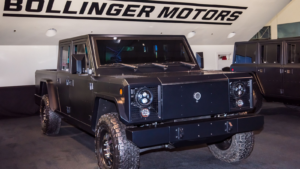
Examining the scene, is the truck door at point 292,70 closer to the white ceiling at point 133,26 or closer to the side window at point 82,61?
the white ceiling at point 133,26

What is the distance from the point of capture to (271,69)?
23.7 ft

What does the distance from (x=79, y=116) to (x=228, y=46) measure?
838 centimetres

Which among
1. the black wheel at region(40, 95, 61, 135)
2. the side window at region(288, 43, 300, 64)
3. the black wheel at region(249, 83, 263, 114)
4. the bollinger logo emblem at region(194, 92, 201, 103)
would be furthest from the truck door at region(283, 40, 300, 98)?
the black wheel at region(40, 95, 61, 135)

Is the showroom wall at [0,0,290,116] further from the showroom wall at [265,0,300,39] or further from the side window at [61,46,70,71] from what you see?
the showroom wall at [265,0,300,39]

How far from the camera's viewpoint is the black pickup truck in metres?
3.26

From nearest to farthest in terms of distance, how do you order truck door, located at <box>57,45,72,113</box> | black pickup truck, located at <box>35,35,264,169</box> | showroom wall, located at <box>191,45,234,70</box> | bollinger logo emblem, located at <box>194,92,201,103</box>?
black pickup truck, located at <box>35,35,264,169</box>, bollinger logo emblem, located at <box>194,92,201,103</box>, truck door, located at <box>57,45,72,113</box>, showroom wall, located at <box>191,45,234,70</box>

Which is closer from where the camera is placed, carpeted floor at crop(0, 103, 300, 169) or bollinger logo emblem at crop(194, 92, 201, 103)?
bollinger logo emblem at crop(194, 92, 201, 103)

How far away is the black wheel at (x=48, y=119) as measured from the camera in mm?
5762

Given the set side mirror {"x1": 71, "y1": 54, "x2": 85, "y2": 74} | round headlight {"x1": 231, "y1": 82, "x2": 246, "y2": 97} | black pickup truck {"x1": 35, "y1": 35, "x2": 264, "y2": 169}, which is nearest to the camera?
black pickup truck {"x1": 35, "y1": 35, "x2": 264, "y2": 169}

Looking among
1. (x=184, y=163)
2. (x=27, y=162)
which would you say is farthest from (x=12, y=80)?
(x=184, y=163)

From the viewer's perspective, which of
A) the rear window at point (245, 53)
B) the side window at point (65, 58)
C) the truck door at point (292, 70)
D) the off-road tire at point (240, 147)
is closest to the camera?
the off-road tire at point (240, 147)

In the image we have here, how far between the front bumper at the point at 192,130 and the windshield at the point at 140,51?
1410 millimetres

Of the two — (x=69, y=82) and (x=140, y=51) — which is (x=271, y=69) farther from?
(x=69, y=82)

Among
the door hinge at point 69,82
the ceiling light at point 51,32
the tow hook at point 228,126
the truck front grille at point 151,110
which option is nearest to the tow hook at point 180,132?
the truck front grille at point 151,110
